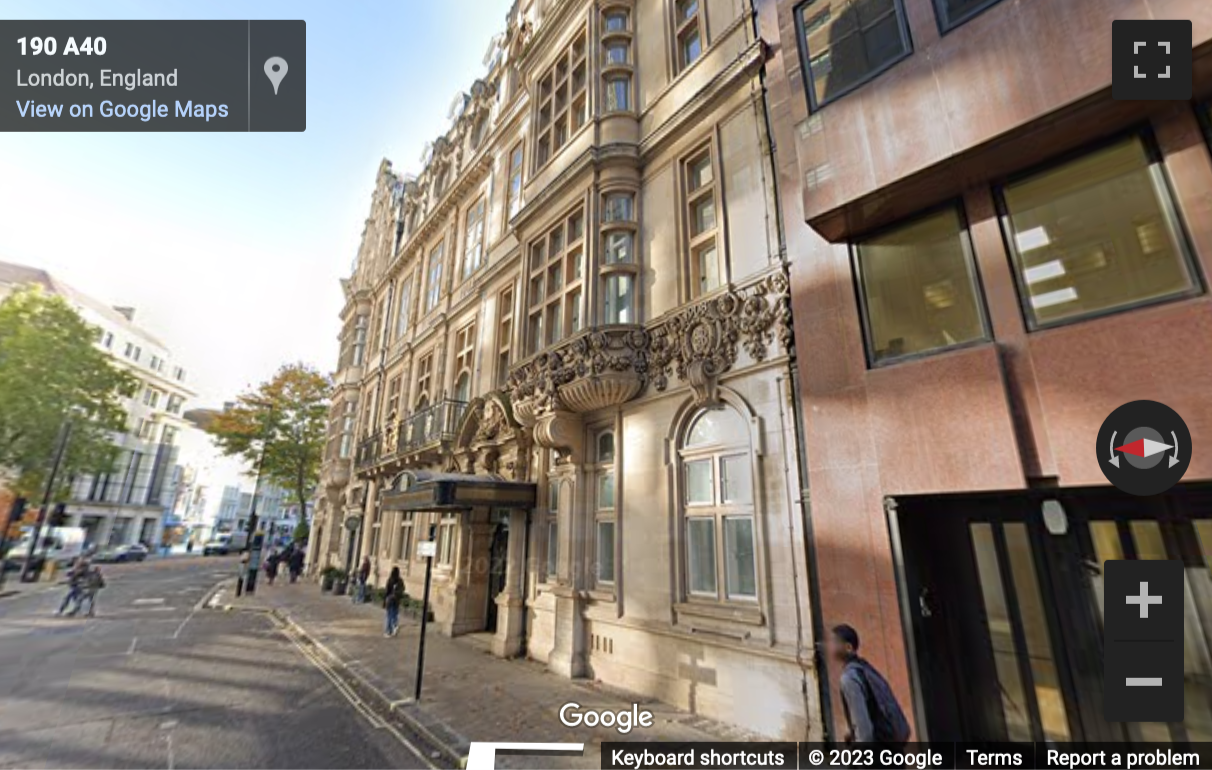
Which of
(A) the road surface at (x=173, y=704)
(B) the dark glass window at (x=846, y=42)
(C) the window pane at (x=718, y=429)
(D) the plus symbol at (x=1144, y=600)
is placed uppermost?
(B) the dark glass window at (x=846, y=42)

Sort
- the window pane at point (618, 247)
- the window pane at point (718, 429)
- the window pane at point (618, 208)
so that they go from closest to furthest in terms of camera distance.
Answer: the window pane at point (718, 429) < the window pane at point (618, 247) < the window pane at point (618, 208)

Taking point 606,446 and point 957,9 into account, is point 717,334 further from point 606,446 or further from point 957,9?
point 957,9

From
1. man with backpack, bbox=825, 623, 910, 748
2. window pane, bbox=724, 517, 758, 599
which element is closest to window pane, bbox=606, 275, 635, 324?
window pane, bbox=724, 517, 758, 599

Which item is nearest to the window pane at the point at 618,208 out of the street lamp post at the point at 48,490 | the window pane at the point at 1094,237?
the window pane at the point at 1094,237

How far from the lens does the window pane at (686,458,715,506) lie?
8.03 meters

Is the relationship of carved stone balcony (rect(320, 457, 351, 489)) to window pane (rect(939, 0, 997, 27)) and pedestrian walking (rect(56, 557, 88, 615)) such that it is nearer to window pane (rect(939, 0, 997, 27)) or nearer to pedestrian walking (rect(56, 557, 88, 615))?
pedestrian walking (rect(56, 557, 88, 615))

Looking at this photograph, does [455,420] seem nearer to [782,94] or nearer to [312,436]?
[782,94]

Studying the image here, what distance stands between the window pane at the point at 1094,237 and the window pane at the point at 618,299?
625 centimetres

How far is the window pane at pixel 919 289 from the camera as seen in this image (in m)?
5.52

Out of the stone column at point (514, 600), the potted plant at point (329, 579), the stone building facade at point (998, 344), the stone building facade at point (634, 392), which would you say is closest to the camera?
the stone building facade at point (998, 344)

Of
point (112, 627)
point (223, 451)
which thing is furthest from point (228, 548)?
point (112, 627)

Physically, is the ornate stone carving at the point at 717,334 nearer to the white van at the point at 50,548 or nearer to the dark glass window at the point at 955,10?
the dark glass window at the point at 955,10

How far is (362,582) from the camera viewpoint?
65.4 ft
